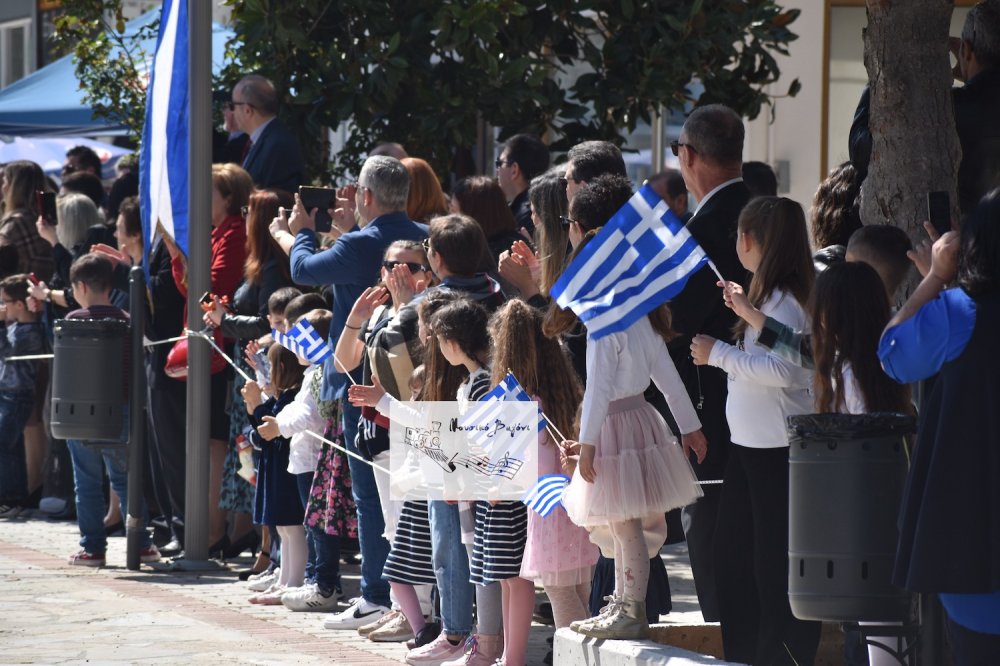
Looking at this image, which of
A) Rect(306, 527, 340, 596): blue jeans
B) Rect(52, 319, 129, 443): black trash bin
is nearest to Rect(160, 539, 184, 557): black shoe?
Rect(52, 319, 129, 443): black trash bin

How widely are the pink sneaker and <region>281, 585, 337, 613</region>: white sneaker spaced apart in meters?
1.38

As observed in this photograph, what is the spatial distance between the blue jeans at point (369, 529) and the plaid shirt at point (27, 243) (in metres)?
5.21

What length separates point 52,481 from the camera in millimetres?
12406

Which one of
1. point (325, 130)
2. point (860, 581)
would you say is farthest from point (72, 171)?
point (860, 581)

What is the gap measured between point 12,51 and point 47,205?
61.3 feet

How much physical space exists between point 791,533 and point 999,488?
0.67 metres

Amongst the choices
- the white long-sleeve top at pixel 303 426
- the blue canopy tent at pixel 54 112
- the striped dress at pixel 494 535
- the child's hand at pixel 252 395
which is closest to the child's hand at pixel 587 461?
the striped dress at pixel 494 535

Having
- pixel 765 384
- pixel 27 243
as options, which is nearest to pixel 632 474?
pixel 765 384

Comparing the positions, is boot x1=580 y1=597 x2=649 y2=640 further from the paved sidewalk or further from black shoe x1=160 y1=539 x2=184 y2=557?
black shoe x1=160 y1=539 x2=184 y2=557

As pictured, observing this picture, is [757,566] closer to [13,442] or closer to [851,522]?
[851,522]

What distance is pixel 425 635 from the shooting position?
24.5 feet

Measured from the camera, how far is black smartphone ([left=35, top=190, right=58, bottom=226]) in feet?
39.1

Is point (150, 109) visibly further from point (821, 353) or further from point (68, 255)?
point (821, 353)

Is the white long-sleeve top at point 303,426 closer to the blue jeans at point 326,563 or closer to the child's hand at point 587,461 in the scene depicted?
the blue jeans at point 326,563
